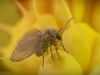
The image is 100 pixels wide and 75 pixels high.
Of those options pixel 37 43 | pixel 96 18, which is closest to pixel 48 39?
pixel 37 43

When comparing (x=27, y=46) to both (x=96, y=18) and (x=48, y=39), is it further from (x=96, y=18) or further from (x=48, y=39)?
(x=96, y=18)

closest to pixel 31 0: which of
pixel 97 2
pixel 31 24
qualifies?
pixel 31 24

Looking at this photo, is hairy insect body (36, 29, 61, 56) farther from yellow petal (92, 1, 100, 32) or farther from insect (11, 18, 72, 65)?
yellow petal (92, 1, 100, 32)

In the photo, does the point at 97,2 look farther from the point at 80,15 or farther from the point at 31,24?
the point at 31,24

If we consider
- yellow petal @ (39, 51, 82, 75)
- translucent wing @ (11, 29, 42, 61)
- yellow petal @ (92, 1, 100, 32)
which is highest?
yellow petal @ (92, 1, 100, 32)

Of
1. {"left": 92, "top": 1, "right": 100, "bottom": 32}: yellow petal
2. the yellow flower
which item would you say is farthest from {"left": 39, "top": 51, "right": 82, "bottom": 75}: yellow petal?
{"left": 92, "top": 1, "right": 100, "bottom": 32}: yellow petal

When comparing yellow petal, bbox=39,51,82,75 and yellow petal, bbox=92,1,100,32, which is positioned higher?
yellow petal, bbox=92,1,100,32

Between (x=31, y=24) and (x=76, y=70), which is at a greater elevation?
(x=31, y=24)
